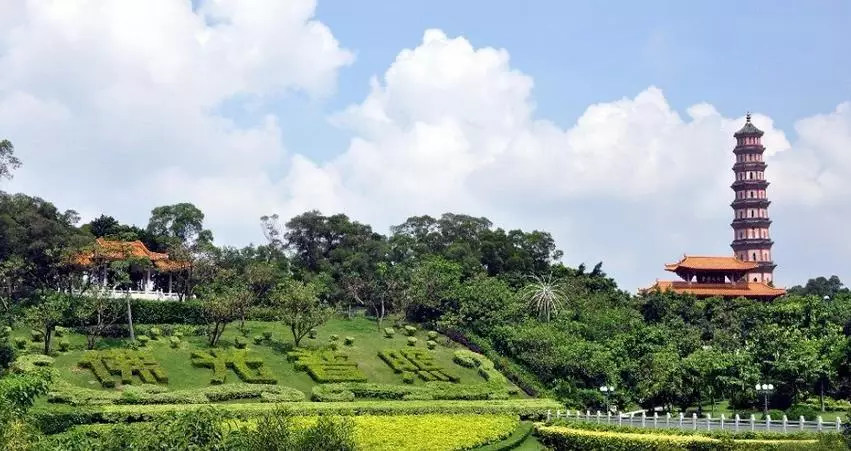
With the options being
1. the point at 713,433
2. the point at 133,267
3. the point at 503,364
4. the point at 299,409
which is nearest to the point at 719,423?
the point at 713,433

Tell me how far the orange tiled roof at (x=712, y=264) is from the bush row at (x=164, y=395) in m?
46.5

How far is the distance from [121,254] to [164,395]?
18.1 meters

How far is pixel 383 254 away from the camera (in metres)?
69.5

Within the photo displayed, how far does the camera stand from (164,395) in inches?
1563

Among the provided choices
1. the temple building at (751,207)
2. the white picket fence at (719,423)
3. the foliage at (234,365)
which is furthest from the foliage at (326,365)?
the temple building at (751,207)

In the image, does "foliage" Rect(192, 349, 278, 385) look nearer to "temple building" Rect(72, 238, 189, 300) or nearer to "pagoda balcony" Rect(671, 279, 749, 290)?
"temple building" Rect(72, 238, 189, 300)

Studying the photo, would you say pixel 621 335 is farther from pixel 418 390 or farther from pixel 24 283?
pixel 24 283

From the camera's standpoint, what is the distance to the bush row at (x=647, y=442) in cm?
3319

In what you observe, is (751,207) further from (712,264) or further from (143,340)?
(143,340)

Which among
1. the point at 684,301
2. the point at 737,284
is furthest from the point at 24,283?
the point at 737,284

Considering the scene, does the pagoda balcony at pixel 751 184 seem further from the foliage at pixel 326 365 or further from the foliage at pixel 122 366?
the foliage at pixel 122 366

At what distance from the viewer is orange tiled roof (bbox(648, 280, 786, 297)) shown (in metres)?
79.2

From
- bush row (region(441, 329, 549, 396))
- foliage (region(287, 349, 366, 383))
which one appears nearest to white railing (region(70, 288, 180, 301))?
foliage (region(287, 349, 366, 383))

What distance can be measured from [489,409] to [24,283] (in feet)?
93.0
